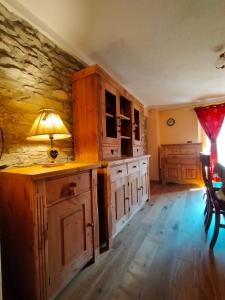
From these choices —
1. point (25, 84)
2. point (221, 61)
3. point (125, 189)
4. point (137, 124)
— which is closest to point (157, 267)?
point (125, 189)

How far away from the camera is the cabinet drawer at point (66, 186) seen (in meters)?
1.11

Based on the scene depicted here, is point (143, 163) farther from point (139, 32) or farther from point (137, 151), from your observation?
point (139, 32)

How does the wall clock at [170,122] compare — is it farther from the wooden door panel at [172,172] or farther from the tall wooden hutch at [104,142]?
the tall wooden hutch at [104,142]

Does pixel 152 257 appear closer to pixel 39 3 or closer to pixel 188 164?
pixel 39 3

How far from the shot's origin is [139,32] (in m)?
1.77

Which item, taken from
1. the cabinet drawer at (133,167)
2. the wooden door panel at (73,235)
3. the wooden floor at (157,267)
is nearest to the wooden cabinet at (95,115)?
the cabinet drawer at (133,167)

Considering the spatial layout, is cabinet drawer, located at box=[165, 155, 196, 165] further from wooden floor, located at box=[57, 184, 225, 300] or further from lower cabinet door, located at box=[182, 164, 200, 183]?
wooden floor, located at box=[57, 184, 225, 300]

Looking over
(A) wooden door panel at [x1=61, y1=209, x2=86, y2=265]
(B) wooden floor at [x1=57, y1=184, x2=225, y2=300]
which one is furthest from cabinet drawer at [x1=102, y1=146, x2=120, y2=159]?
(B) wooden floor at [x1=57, y1=184, x2=225, y2=300]

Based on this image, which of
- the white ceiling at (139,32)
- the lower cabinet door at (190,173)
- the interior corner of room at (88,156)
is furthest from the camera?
the lower cabinet door at (190,173)

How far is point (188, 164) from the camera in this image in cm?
436

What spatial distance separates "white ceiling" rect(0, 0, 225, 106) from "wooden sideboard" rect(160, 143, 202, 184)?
1.93m

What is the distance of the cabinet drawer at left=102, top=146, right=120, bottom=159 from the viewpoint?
6.32ft

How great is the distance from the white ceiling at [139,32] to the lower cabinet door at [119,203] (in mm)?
1591

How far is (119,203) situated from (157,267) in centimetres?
77
